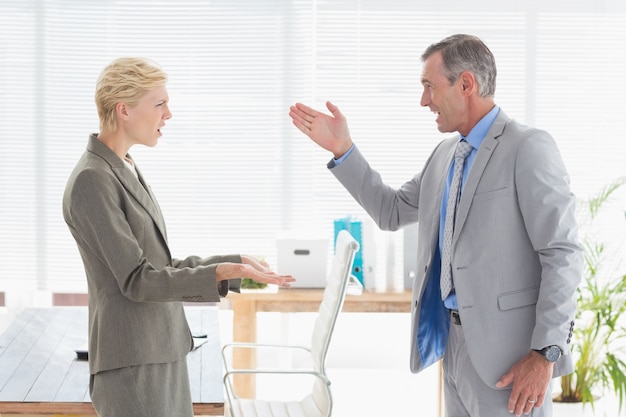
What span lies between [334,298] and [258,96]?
1.85 m

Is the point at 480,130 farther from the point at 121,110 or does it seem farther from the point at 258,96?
the point at 258,96

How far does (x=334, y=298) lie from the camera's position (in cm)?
294

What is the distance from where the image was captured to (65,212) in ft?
6.86

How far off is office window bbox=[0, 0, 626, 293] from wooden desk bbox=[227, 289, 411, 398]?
60 centimetres

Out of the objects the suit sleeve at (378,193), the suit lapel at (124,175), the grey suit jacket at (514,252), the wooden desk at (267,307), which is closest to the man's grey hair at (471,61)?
the grey suit jacket at (514,252)

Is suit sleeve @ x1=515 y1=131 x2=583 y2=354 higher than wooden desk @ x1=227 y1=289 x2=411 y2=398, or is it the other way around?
suit sleeve @ x1=515 y1=131 x2=583 y2=354

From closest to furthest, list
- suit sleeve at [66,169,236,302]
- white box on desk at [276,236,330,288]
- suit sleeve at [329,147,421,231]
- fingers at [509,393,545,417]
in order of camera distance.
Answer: suit sleeve at [66,169,236,302] → fingers at [509,393,545,417] → suit sleeve at [329,147,421,231] → white box on desk at [276,236,330,288]

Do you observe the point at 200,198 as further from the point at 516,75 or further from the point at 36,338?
the point at 516,75

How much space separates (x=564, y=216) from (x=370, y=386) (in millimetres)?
2777

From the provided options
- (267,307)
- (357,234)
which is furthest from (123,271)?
(357,234)

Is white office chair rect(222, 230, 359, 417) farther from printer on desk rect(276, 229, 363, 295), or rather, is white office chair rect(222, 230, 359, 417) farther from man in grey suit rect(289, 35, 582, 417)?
printer on desk rect(276, 229, 363, 295)

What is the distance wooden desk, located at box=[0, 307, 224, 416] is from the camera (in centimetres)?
233

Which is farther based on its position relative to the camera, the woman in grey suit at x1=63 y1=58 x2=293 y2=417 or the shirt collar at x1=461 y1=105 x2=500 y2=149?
the shirt collar at x1=461 y1=105 x2=500 y2=149

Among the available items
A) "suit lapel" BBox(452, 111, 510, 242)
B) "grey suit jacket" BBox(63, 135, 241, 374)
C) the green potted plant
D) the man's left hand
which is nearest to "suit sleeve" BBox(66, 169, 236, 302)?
"grey suit jacket" BBox(63, 135, 241, 374)
